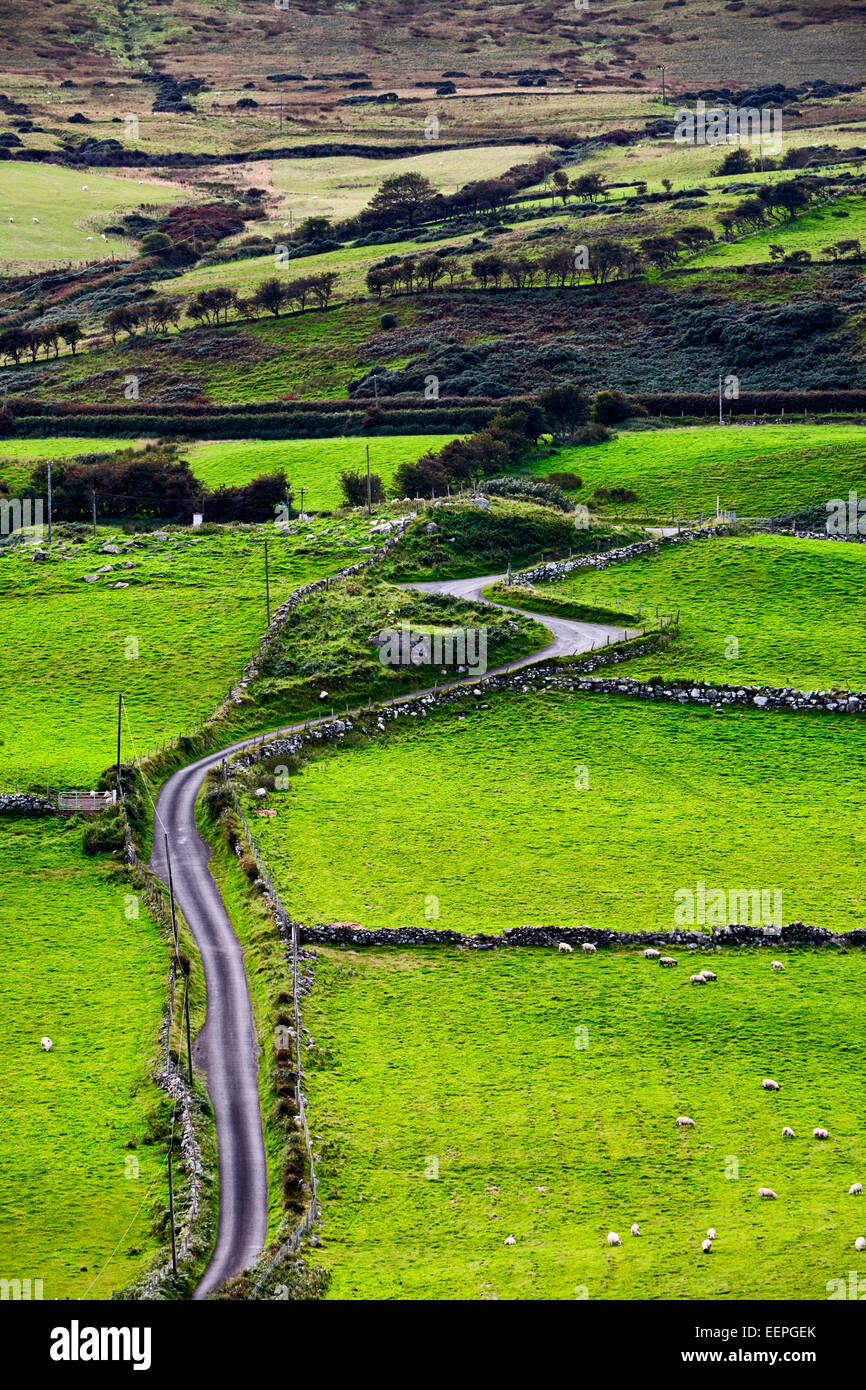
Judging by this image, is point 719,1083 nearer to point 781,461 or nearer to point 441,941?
point 441,941

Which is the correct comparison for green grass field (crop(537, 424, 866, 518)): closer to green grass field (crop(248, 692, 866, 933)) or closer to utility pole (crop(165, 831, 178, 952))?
green grass field (crop(248, 692, 866, 933))

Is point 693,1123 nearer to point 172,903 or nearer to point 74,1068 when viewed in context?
Result: point 74,1068

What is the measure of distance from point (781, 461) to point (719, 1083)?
76034 mm

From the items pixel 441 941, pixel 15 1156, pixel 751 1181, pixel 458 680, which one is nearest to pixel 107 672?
pixel 458 680

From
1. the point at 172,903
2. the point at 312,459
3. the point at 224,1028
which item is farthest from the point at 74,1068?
the point at 312,459

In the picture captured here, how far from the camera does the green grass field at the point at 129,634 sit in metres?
72.0

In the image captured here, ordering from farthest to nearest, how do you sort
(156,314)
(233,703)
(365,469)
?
(156,314) < (365,469) < (233,703)

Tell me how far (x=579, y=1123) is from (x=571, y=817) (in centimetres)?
2454

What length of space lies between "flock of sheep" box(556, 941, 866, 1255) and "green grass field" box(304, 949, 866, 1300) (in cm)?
27

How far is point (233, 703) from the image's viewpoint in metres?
74.9

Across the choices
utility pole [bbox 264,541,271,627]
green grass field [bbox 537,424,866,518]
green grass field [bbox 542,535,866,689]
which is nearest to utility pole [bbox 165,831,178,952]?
utility pole [bbox 264,541,271,627]

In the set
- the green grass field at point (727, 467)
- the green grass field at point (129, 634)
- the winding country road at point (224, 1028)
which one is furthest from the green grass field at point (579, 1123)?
the green grass field at point (727, 467)

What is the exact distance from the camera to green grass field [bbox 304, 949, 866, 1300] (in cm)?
3434

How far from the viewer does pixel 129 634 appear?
85125 mm
